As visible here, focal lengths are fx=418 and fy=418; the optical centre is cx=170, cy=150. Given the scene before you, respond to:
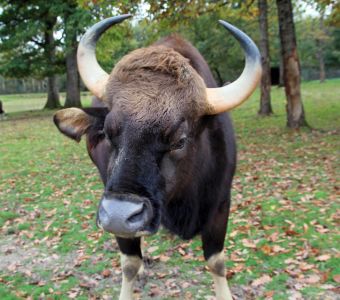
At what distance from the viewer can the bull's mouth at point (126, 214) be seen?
2666 mm

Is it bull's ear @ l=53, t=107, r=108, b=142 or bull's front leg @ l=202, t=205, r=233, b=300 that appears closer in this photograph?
bull's ear @ l=53, t=107, r=108, b=142

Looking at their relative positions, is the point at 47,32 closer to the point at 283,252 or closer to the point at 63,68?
the point at 63,68

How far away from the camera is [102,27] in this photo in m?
3.67

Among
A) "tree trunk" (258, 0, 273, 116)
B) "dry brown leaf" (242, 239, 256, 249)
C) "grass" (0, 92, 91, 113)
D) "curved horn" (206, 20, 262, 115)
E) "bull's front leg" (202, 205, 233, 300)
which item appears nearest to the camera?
"curved horn" (206, 20, 262, 115)

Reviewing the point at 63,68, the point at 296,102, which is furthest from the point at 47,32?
the point at 296,102

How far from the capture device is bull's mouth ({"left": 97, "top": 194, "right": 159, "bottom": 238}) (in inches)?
105

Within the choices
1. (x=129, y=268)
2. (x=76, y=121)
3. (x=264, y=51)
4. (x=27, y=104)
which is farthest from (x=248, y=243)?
(x=27, y=104)

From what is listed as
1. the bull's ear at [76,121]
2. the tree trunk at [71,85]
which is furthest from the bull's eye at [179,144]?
the tree trunk at [71,85]

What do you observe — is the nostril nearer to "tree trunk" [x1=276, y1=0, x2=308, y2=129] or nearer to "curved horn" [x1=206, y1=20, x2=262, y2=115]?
"curved horn" [x1=206, y1=20, x2=262, y2=115]

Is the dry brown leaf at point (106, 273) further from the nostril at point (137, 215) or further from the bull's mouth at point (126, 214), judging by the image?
the nostril at point (137, 215)

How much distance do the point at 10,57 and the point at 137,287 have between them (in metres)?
28.4

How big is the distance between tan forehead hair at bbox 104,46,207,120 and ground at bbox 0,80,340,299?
7.89 ft

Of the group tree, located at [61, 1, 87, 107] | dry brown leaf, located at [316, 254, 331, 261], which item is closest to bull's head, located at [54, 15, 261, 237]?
dry brown leaf, located at [316, 254, 331, 261]

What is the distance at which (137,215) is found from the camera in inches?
106
